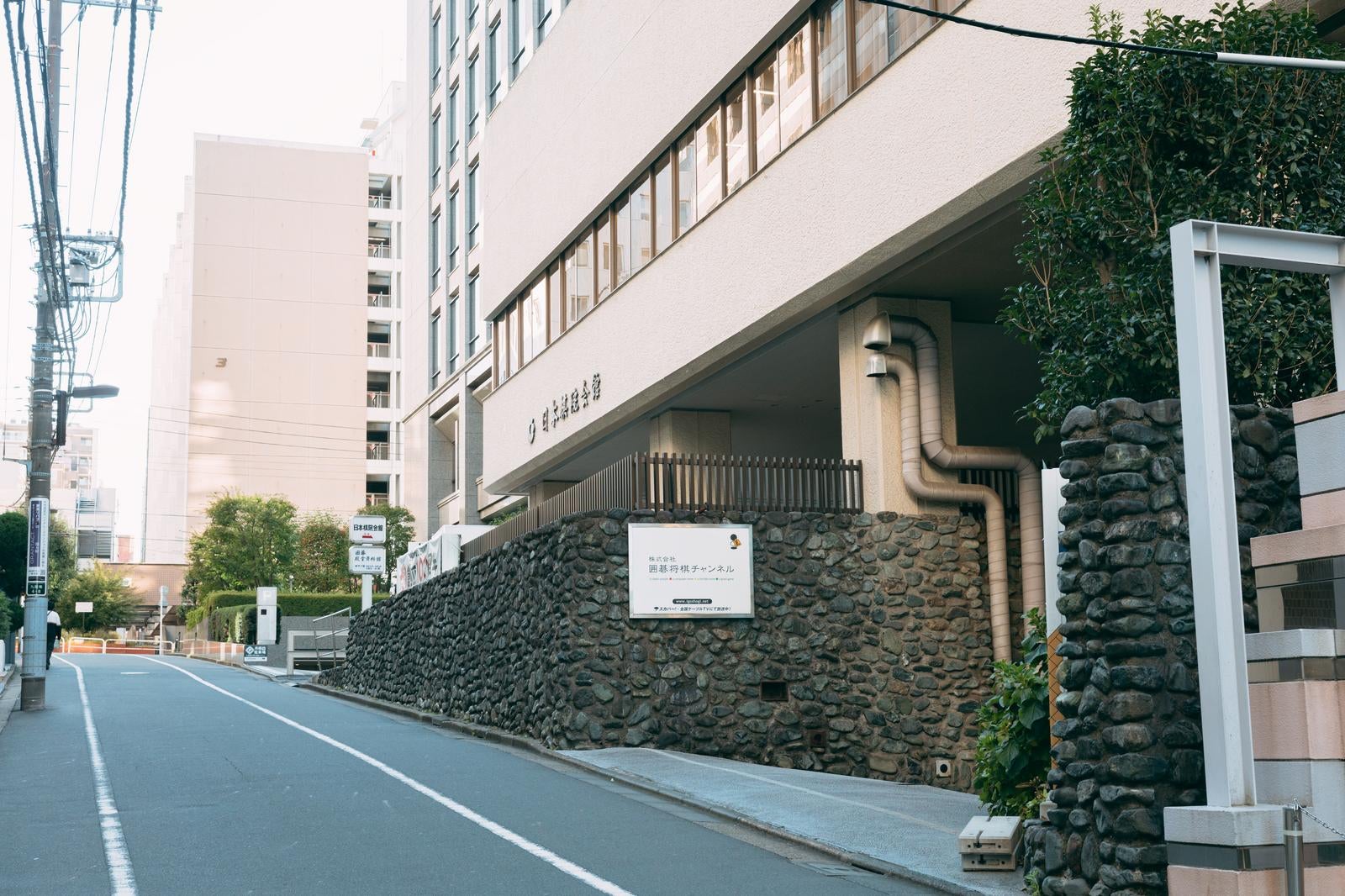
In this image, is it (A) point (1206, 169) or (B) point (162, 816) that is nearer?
(A) point (1206, 169)

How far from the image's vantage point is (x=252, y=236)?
85.2 m

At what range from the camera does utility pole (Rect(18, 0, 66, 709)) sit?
2470cm

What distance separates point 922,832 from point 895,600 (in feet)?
20.9

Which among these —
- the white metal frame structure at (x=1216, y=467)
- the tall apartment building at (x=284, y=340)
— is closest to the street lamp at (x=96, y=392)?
the white metal frame structure at (x=1216, y=467)

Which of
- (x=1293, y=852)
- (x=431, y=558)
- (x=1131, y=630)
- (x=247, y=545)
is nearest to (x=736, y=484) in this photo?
(x=1131, y=630)

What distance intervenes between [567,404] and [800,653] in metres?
9.41

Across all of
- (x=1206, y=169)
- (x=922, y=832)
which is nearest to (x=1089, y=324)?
(x=1206, y=169)

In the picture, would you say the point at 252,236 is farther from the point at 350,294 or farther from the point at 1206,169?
the point at 1206,169

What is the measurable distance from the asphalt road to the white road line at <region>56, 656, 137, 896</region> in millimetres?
31

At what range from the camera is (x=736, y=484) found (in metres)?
18.4

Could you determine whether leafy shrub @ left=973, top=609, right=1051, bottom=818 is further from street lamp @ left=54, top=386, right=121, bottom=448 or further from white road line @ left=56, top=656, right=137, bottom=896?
street lamp @ left=54, top=386, right=121, bottom=448

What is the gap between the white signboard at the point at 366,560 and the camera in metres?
38.1

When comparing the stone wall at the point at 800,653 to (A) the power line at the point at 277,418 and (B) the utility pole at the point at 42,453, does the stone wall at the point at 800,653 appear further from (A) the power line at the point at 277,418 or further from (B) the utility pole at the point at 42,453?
(A) the power line at the point at 277,418

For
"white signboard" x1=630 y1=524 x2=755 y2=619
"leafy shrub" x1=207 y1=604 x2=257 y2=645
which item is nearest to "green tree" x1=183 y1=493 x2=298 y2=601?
"leafy shrub" x1=207 y1=604 x2=257 y2=645
